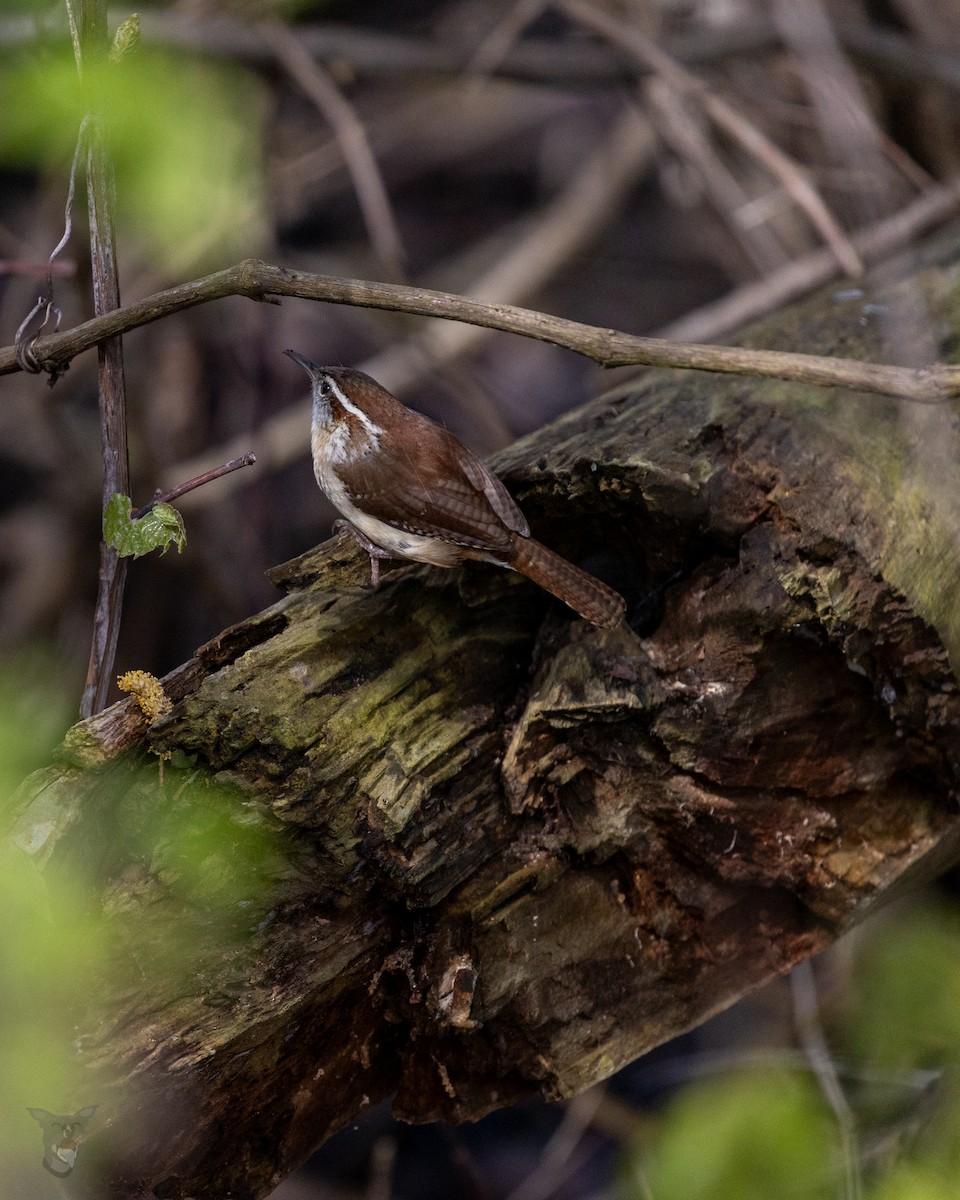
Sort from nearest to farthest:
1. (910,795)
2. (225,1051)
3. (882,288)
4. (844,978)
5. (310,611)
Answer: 1. (225,1051)
2. (310,611)
3. (910,795)
4. (882,288)
5. (844,978)

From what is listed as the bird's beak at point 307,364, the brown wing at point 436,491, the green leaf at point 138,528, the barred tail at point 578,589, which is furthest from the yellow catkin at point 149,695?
the bird's beak at point 307,364

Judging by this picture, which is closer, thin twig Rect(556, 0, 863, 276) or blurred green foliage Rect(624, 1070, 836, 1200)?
blurred green foliage Rect(624, 1070, 836, 1200)

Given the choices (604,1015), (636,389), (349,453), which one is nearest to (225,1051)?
(604,1015)

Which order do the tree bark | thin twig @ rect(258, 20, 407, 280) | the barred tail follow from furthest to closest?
thin twig @ rect(258, 20, 407, 280) < the barred tail < the tree bark

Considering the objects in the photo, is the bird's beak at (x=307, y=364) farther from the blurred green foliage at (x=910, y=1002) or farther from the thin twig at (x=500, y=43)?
the thin twig at (x=500, y=43)

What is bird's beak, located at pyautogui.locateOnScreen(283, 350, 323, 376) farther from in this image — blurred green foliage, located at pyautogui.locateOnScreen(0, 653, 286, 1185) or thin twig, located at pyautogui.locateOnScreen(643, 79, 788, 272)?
thin twig, located at pyautogui.locateOnScreen(643, 79, 788, 272)

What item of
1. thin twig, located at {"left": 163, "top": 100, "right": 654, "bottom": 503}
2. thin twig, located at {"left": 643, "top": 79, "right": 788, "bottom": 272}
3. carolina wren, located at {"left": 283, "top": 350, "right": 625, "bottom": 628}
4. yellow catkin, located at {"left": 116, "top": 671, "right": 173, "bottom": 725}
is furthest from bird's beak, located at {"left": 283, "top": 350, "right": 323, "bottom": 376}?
thin twig, located at {"left": 643, "top": 79, "right": 788, "bottom": 272}

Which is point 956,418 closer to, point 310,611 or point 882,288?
point 882,288
